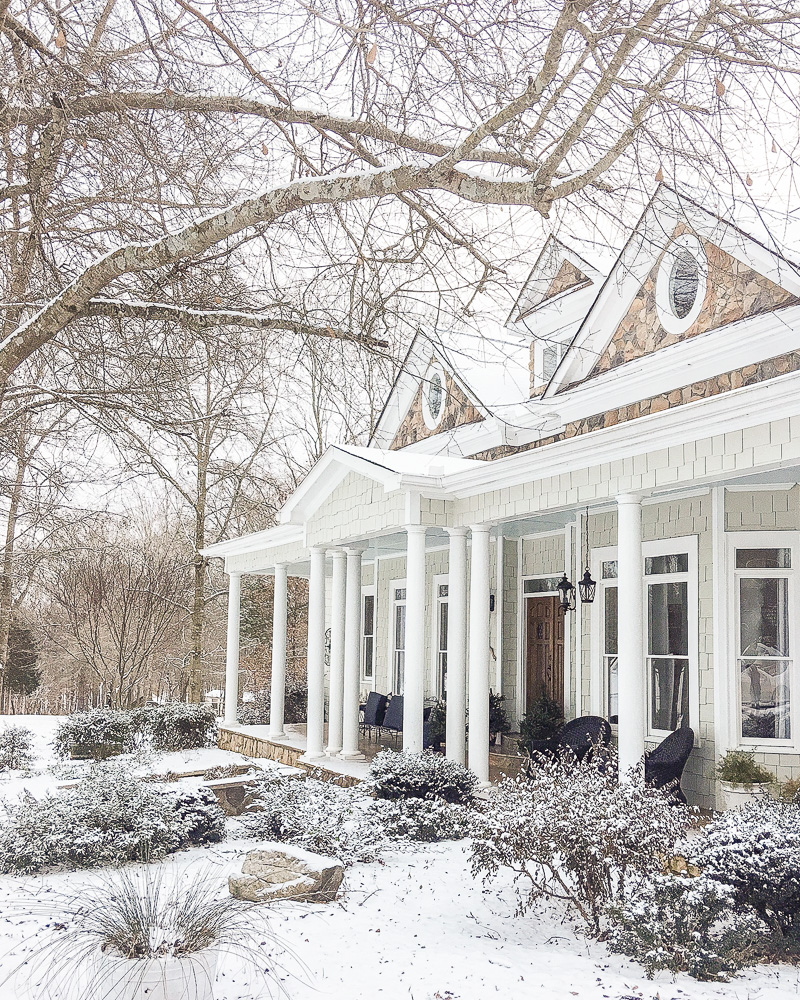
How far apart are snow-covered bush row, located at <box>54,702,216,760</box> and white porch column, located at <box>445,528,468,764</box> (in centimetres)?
667

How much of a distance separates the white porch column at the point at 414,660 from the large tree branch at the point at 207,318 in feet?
15.6

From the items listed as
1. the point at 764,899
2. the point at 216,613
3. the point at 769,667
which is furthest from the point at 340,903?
the point at 216,613

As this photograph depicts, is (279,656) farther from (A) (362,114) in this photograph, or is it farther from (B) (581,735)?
(A) (362,114)

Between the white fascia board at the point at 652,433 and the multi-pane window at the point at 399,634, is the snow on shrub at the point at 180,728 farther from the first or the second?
the white fascia board at the point at 652,433

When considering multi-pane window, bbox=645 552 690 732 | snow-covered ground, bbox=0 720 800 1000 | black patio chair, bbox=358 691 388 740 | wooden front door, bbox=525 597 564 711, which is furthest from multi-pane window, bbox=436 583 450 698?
snow-covered ground, bbox=0 720 800 1000

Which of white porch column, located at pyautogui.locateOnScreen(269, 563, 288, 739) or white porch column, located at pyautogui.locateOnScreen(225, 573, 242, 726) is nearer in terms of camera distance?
white porch column, located at pyautogui.locateOnScreen(269, 563, 288, 739)

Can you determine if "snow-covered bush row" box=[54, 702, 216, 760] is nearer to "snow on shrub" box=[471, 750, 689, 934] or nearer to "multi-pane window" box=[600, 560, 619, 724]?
"multi-pane window" box=[600, 560, 619, 724]

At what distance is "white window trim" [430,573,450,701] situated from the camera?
13266mm

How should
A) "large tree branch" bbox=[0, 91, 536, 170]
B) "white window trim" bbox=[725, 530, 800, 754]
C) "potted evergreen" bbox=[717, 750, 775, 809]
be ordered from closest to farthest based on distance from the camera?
"large tree branch" bbox=[0, 91, 536, 170]
"potted evergreen" bbox=[717, 750, 775, 809]
"white window trim" bbox=[725, 530, 800, 754]

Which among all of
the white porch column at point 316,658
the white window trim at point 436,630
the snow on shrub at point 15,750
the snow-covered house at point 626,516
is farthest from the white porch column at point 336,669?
the snow on shrub at point 15,750

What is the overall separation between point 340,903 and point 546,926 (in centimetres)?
134

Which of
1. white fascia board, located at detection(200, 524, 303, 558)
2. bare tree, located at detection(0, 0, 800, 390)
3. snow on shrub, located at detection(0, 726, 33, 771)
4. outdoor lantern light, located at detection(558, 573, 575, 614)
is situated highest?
bare tree, located at detection(0, 0, 800, 390)

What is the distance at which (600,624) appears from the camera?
998 cm

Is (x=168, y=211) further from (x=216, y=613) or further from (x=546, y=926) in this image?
(x=216, y=613)
